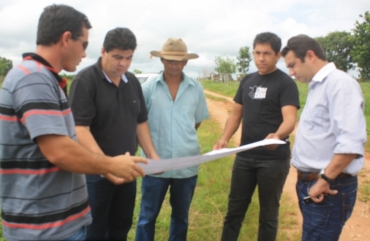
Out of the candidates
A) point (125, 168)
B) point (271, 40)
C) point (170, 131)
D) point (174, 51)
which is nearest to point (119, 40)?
point (174, 51)

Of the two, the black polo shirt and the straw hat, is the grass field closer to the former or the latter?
the black polo shirt

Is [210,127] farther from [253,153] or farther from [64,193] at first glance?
[64,193]

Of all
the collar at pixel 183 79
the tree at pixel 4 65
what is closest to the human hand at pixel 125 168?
the collar at pixel 183 79

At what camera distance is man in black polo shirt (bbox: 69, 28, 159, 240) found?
2488mm

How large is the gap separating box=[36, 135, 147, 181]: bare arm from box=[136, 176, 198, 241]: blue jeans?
1.28 metres

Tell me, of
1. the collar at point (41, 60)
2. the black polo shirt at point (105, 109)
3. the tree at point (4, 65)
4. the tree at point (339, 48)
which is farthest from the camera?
the tree at point (4, 65)

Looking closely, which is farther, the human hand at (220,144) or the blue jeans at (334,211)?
the human hand at (220,144)

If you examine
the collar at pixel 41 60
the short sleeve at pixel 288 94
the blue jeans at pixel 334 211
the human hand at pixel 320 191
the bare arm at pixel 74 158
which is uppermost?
the collar at pixel 41 60

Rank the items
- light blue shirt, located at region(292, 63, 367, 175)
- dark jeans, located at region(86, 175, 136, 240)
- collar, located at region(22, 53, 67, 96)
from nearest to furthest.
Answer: collar, located at region(22, 53, 67, 96) → light blue shirt, located at region(292, 63, 367, 175) → dark jeans, located at region(86, 175, 136, 240)

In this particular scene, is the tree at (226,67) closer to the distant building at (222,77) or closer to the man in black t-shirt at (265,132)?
the distant building at (222,77)

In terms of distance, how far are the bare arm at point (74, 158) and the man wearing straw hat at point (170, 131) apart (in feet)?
4.20

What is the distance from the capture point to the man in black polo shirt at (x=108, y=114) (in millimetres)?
2488

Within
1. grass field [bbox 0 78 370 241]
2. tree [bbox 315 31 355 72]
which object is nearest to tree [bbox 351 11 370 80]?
grass field [bbox 0 78 370 241]

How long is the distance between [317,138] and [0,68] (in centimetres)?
8347
